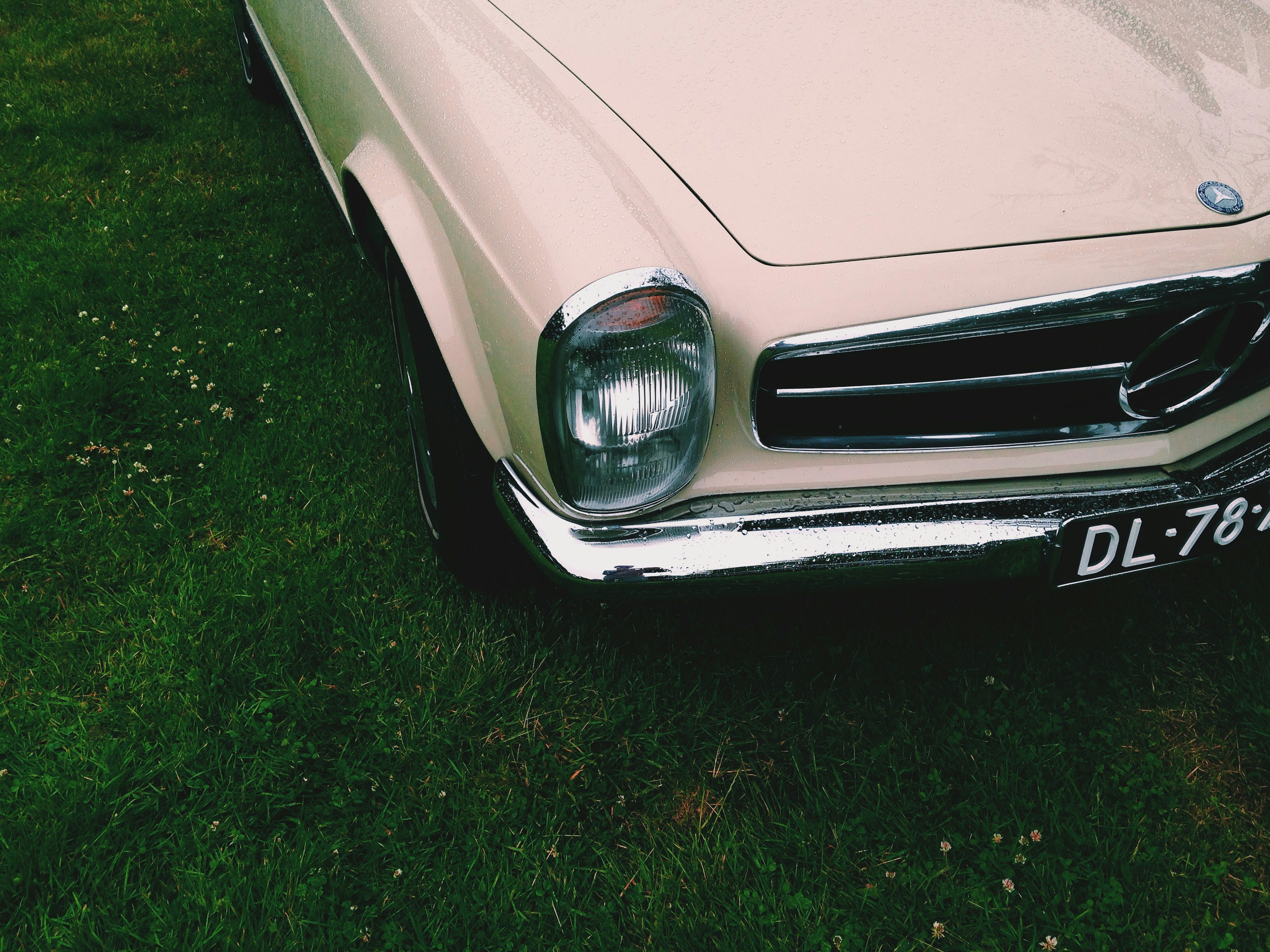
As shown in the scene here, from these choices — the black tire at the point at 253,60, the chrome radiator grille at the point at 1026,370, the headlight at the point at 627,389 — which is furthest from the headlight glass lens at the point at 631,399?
the black tire at the point at 253,60

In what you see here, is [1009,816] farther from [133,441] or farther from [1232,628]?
[133,441]

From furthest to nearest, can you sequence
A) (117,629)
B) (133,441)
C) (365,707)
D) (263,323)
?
(263,323), (133,441), (117,629), (365,707)

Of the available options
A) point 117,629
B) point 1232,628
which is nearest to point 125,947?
point 117,629

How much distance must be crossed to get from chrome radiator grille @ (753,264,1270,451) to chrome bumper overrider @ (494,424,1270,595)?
96mm

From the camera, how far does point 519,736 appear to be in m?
1.88

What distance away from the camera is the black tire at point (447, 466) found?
184cm

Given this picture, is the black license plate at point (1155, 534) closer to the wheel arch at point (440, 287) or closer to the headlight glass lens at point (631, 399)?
the headlight glass lens at point (631, 399)

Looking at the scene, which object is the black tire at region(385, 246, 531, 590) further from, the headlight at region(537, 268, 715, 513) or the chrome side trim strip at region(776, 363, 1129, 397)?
the chrome side trim strip at region(776, 363, 1129, 397)

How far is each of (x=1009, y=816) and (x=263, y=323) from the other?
8.36 feet

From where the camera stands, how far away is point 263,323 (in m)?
3.02

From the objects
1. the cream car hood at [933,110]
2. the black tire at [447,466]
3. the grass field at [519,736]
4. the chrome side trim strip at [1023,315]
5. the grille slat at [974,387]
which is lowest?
the grass field at [519,736]

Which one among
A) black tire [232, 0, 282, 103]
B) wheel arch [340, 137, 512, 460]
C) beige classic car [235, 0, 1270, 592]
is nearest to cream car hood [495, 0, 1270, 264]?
beige classic car [235, 0, 1270, 592]

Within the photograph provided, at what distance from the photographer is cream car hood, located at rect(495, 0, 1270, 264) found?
1.43 metres

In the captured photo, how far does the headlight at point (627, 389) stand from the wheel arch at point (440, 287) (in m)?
0.21
